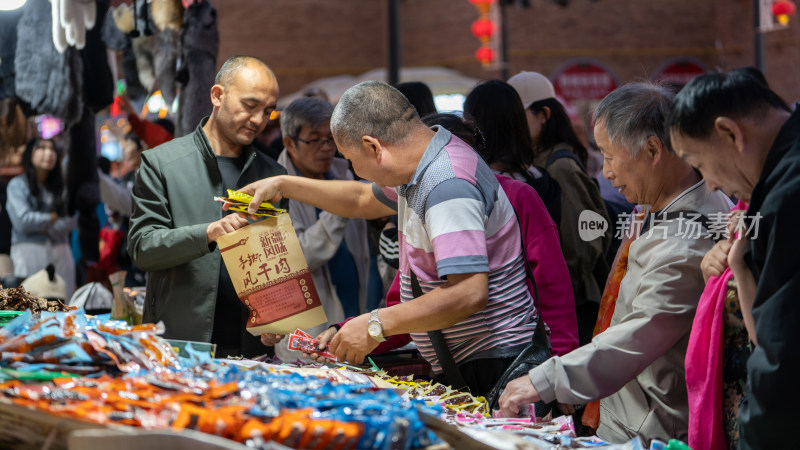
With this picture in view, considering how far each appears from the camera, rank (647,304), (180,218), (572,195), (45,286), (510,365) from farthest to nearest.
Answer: (45,286)
(572,195)
(180,218)
(510,365)
(647,304)

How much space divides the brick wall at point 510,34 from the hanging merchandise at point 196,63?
14130 mm

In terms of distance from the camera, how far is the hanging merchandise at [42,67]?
4434mm

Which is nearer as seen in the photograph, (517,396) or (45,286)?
(517,396)

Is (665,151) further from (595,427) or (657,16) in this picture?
(657,16)

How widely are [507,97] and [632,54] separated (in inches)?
633

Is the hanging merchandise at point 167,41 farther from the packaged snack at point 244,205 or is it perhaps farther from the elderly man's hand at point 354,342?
the elderly man's hand at point 354,342

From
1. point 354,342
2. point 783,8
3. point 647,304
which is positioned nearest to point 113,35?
point 354,342

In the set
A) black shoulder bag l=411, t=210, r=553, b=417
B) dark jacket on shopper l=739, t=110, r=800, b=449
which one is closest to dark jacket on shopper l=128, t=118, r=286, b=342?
black shoulder bag l=411, t=210, r=553, b=417

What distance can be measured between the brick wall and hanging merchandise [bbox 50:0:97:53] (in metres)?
13.7

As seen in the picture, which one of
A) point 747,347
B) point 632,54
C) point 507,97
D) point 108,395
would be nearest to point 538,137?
point 507,97

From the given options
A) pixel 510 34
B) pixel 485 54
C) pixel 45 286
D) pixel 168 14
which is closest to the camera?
pixel 168 14

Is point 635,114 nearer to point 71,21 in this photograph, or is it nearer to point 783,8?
point 71,21

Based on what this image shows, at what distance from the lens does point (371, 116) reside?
7.73 ft

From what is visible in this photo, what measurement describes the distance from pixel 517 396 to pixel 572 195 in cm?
184
